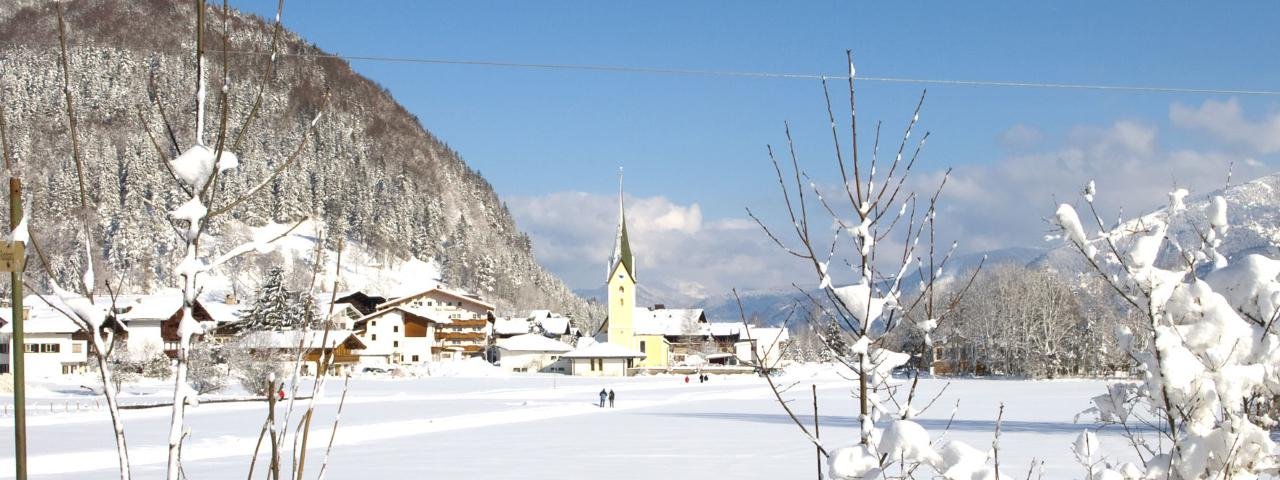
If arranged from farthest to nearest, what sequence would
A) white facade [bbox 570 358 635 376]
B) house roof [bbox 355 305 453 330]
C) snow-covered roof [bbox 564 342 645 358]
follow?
house roof [bbox 355 305 453 330] → white facade [bbox 570 358 635 376] → snow-covered roof [bbox 564 342 645 358]

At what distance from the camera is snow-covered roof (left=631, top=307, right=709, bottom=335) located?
8781 centimetres

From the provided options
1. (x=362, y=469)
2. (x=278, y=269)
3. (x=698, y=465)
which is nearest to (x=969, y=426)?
(x=698, y=465)

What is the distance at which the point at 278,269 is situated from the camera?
6350 cm

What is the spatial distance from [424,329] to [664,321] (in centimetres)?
2195

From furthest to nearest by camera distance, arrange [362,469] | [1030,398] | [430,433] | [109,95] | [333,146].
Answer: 1. [333,146]
2. [109,95]
3. [1030,398]
4. [430,433]
5. [362,469]

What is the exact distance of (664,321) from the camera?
89812 mm

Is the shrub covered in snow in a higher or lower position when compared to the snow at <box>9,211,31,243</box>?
lower

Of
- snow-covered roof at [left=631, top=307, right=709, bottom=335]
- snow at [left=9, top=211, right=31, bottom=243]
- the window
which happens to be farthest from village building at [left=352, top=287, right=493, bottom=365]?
snow at [left=9, top=211, right=31, bottom=243]

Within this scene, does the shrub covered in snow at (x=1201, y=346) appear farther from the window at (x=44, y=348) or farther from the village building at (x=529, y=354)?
the village building at (x=529, y=354)

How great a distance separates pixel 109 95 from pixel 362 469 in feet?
552

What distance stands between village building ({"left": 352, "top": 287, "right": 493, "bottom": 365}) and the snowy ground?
3592 cm

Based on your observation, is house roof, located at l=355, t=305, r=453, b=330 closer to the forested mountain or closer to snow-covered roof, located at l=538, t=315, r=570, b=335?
snow-covered roof, located at l=538, t=315, r=570, b=335

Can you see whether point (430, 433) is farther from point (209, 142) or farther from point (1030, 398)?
point (1030, 398)

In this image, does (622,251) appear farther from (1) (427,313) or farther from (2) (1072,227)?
(2) (1072,227)
